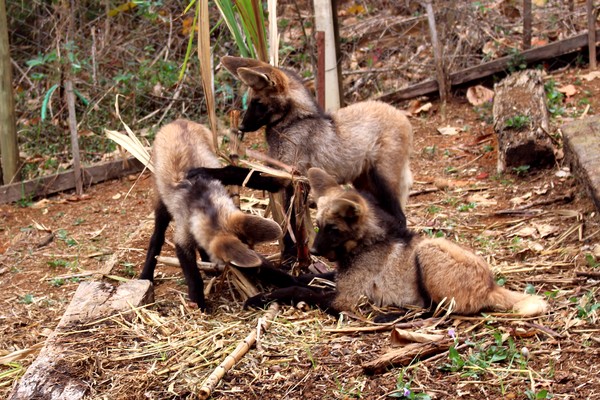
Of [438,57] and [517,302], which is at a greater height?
[438,57]

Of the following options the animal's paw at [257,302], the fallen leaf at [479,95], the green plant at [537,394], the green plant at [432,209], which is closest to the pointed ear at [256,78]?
the animal's paw at [257,302]

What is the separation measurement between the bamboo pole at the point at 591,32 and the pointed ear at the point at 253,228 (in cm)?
593

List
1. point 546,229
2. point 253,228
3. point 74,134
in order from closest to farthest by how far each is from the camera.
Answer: point 253,228
point 546,229
point 74,134

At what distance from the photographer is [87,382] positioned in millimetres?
4543

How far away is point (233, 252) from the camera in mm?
4988

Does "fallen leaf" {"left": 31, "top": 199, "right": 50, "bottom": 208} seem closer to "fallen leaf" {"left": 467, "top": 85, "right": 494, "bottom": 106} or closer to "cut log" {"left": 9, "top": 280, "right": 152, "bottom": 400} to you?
"cut log" {"left": 9, "top": 280, "right": 152, "bottom": 400}

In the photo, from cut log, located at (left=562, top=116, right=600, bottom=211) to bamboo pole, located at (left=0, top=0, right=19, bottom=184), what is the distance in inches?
229

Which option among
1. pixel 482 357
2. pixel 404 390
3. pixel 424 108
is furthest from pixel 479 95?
pixel 404 390

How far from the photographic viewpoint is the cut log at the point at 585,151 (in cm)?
591

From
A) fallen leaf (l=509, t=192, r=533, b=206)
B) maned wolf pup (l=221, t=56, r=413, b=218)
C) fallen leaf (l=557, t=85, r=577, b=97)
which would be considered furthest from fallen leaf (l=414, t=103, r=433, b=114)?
maned wolf pup (l=221, t=56, r=413, b=218)

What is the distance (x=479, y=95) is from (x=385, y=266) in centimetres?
503

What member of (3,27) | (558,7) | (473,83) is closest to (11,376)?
(3,27)

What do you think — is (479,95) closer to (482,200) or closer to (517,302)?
(482,200)

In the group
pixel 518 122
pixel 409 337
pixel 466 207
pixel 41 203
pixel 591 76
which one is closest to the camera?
pixel 409 337
